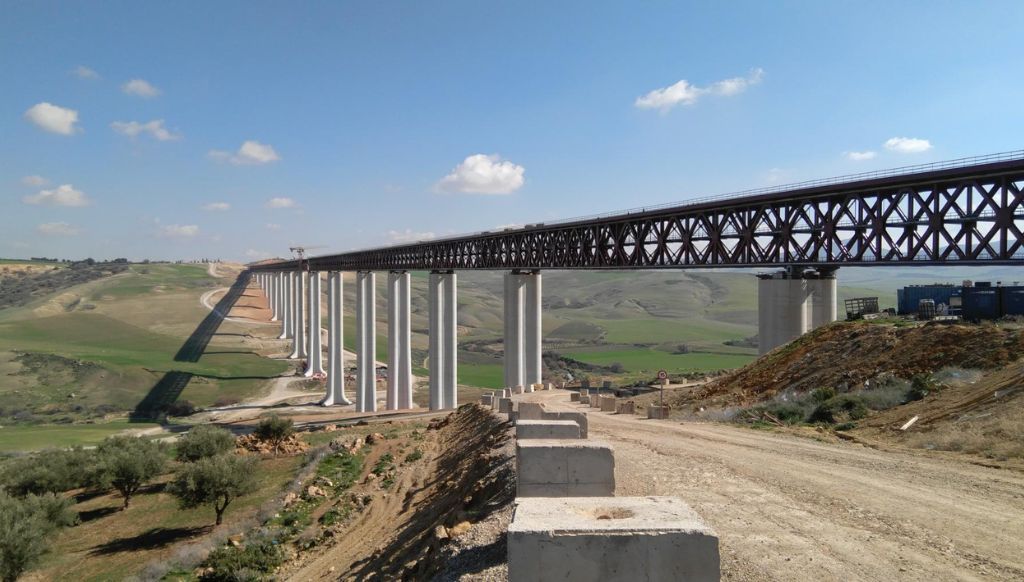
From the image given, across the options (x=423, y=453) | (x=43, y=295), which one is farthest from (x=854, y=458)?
(x=43, y=295)

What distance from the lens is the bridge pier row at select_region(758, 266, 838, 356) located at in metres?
31.5

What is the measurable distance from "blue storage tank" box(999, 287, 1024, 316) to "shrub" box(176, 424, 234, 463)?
43160 mm

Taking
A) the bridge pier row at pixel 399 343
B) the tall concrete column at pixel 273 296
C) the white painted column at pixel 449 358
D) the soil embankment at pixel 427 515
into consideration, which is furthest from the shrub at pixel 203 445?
the tall concrete column at pixel 273 296

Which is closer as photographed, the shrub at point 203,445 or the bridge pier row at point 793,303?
the bridge pier row at point 793,303

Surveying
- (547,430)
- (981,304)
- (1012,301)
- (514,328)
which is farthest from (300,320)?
(547,430)

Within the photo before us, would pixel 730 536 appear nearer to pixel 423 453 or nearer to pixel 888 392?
pixel 888 392

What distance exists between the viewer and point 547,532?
6918 mm

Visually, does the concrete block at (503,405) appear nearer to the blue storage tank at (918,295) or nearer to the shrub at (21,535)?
the shrub at (21,535)

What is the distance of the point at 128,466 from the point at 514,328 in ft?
90.8

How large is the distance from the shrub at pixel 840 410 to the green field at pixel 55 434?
50518 millimetres

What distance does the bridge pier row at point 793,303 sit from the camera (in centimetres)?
3153

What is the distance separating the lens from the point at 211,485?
26.7 metres

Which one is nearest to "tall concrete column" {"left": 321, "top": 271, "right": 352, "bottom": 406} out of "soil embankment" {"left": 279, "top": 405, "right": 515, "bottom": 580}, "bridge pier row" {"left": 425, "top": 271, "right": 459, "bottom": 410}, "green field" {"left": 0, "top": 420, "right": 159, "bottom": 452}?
"green field" {"left": 0, "top": 420, "right": 159, "bottom": 452}

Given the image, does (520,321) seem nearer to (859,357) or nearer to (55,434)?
(859,357)
